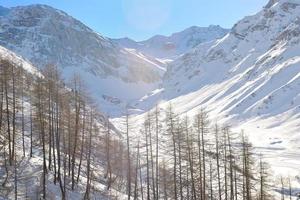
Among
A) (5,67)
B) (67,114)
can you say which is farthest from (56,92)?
(5,67)

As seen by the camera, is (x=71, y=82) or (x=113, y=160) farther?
(x=113, y=160)

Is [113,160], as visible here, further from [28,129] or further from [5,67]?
[5,67]

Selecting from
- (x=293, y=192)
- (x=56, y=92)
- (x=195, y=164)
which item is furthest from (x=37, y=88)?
(x=293, y=192)

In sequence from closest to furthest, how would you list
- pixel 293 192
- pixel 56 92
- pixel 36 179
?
pixel 36 179, pixel 56 92, pixel 293 192

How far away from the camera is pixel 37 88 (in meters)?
55.7

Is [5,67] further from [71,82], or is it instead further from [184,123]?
[184,123]

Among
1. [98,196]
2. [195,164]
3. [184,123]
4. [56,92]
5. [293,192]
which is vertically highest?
[56,92]

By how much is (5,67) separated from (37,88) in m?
3.99

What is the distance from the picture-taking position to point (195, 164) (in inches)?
2131

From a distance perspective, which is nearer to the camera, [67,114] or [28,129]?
[67,114]

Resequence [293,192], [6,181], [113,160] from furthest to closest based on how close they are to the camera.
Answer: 1. [293,192]
2. [113,160]
3. [6,181]

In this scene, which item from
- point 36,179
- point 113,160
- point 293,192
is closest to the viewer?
point 36,179

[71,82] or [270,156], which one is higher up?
[71,82]

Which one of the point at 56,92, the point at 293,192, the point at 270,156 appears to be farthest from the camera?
the point at 270,156
